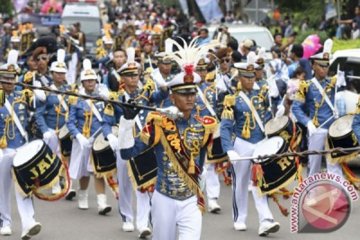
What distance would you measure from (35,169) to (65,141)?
2.99 meters

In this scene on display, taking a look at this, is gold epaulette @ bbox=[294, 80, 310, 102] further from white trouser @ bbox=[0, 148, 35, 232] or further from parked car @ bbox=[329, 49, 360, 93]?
white trouser @ bbox=[0, 148, 35, 232]

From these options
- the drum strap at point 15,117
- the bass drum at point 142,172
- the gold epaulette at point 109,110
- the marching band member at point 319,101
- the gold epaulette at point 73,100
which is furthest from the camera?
the gold epaulette at point 73,100

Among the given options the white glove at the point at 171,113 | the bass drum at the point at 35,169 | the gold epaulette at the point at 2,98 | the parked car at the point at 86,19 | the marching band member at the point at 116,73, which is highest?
the white glove at the point at 171,113

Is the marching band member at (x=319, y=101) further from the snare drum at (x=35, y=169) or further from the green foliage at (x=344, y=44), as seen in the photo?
the green foliage at (x=344, y=44)

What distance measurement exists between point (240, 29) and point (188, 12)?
849 inches

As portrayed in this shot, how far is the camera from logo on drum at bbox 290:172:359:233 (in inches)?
319

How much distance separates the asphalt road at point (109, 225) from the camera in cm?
1220

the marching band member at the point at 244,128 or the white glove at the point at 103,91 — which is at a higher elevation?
the white glove at the point at 103,91

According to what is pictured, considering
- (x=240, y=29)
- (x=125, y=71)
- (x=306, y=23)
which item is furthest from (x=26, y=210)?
(x=306, y=23)

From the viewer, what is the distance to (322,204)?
814 centimetres

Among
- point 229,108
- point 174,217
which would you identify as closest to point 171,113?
point 174,217

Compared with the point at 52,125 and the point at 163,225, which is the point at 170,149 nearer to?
the point at 163,225

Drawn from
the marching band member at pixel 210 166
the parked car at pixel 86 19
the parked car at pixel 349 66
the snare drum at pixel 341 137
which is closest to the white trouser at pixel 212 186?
the marching band member at pixel 210 166

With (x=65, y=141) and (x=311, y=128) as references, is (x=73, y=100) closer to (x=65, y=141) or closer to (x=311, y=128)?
(x=65, y=141)
